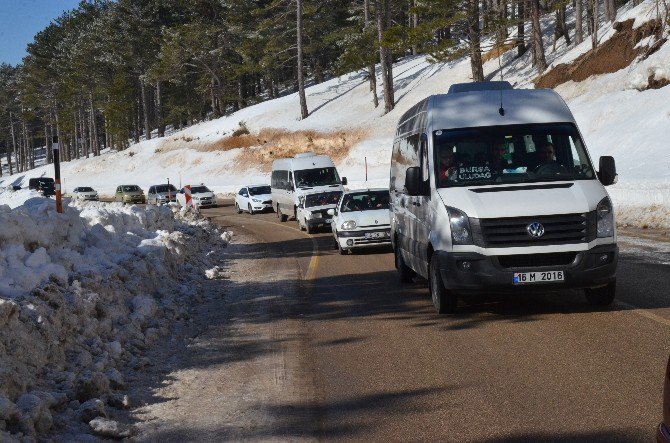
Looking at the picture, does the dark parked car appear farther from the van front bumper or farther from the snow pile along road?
the van front bumper

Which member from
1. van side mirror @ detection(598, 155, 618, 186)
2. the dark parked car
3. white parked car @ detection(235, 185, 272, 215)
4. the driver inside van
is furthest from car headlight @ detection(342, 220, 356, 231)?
the dark parked car

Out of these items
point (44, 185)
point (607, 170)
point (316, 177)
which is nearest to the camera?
point (607, 170)

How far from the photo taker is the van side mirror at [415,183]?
10.1 metres

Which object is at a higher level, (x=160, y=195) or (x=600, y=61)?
(x=600, y=61)

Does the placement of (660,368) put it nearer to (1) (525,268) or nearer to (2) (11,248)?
(1) (525,268)

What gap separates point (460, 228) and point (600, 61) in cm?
3623

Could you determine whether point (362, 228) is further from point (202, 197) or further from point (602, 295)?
point (202, 197)

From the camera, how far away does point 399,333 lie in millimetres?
9086

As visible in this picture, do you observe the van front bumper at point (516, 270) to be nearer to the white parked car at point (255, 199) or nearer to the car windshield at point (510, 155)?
the car windshield at point (510, 155)

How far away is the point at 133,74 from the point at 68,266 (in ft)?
290

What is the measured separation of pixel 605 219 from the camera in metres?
9.34

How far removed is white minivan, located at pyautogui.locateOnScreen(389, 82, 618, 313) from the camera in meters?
9.16

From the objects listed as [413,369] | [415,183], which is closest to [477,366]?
[413,369]

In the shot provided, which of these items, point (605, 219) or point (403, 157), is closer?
point (605, 219)
